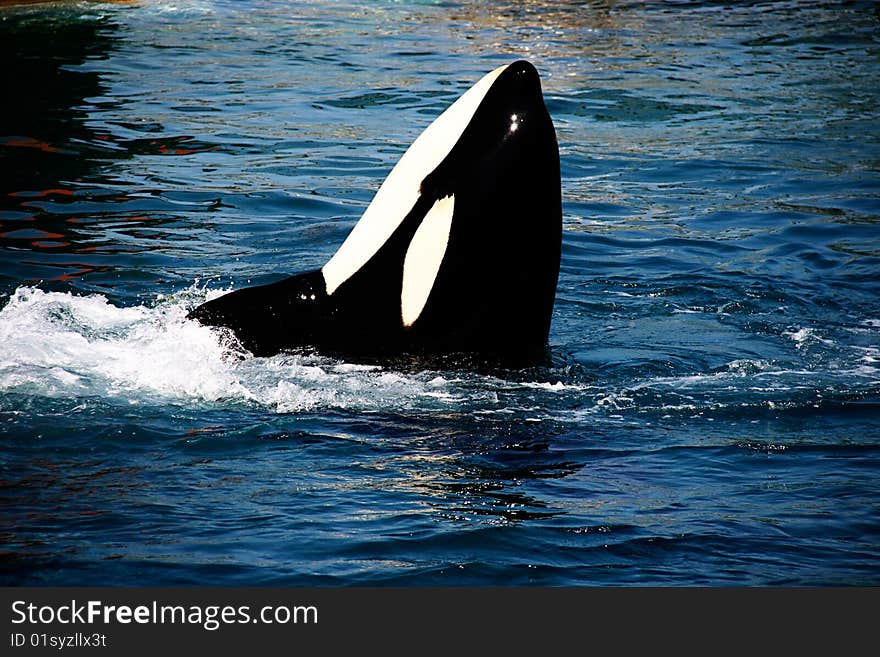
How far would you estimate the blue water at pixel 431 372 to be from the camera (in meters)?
5.63

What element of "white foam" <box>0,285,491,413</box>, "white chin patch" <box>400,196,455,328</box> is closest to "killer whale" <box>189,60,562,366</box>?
"white chin patch" <box>400,196,455,328</box>

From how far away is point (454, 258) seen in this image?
7.06 metres

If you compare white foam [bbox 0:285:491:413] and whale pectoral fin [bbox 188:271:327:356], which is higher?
whale pectoral fin [bbox 188:271:327:356]

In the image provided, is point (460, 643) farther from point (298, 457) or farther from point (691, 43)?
point (691, 43)

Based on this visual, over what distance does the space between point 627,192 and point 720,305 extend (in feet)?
15.5

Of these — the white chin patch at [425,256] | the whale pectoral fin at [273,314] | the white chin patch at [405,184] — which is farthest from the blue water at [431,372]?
the white chin patch at [405,184]

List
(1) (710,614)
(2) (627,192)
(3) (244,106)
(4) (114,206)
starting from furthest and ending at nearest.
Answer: (3) (244,106) → (2) (627,192) → (4) (114,206) → (1) (710,614)

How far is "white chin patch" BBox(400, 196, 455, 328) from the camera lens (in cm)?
705

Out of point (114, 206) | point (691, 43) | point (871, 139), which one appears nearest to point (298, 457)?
point (114, 206)

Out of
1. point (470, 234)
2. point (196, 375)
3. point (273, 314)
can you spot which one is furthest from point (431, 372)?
point (196, 375)

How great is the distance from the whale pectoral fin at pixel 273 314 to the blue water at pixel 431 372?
0.13m

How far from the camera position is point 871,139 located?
17266 millimetres

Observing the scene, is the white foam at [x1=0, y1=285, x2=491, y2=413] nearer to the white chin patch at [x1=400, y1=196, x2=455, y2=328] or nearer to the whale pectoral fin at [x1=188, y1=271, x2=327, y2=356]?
the whale pectoral fin at [x1=188, y1=271, x2=327, y2=356]

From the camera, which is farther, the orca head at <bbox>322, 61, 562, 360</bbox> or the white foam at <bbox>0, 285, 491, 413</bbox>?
the white foam at <bbox>0, 285, 491, 413</bbox>
